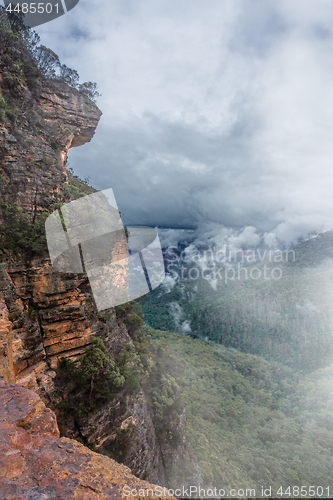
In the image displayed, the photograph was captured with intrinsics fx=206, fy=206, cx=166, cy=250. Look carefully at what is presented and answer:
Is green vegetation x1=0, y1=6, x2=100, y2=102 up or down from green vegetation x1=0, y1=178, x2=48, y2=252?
up

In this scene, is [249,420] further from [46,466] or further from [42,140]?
[42,140]

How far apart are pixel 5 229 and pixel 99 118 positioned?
18.5 meters

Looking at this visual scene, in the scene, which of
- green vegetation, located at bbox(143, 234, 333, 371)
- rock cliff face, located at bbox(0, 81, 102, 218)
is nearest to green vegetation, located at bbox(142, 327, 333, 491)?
rock cliff face, located at bbox(0, 81, 102, 218)

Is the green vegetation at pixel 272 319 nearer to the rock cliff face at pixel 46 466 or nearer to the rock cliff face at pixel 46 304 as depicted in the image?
the rock cliff face at pixel 46 304

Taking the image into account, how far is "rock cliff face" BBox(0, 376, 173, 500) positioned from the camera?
2.89 meters

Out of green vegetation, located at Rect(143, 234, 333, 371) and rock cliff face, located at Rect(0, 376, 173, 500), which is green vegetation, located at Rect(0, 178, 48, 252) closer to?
rock cliff face, located at Rect(0, 376, 173, 500)

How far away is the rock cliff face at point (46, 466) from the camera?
9.50 ft

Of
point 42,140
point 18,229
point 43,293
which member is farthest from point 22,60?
point 43,293

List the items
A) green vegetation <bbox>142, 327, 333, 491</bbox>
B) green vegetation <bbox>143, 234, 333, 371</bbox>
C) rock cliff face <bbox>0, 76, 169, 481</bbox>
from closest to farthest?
rock cliff face <bbox>0, 76, 169, 481</bbox> < green vegetation <bbox>142, 327, 333, 491</bbox> < green vegetation <bbox>143, 234, 333, 371</bbox>

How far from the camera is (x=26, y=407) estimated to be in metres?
4.07

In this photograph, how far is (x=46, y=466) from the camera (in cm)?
321

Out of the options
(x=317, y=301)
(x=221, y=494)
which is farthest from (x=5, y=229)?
(x=317, y=301)

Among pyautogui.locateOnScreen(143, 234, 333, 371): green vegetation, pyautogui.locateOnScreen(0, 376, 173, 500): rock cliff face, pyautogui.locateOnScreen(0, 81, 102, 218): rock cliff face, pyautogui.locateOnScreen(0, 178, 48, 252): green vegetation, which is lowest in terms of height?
pyautogui.locateOnScreen(143, 234, 333, 371): green vegetation

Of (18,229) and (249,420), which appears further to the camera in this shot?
(249,420)
